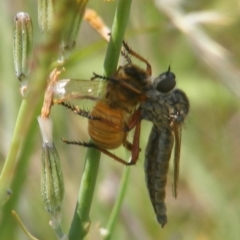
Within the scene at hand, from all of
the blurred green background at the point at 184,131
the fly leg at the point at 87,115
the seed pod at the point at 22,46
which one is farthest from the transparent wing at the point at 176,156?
the seed pod at the point at 22,46

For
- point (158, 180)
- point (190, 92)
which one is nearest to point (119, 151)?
point (190, 92)

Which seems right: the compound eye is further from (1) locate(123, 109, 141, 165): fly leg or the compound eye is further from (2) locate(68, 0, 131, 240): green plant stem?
(2) locate(68, 0, 131, 240): green plant stem

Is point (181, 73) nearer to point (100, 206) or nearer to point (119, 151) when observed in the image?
point (119, 151)

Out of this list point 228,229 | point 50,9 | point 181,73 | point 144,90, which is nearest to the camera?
point 50,9

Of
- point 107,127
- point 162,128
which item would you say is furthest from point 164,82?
point 107,127

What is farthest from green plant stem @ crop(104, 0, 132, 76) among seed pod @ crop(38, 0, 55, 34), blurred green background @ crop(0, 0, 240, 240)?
blurred green background @ crop(0, 0, 240, 240)

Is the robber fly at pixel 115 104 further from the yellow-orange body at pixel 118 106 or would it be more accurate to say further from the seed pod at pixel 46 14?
the seed pod at pixel 46 14
